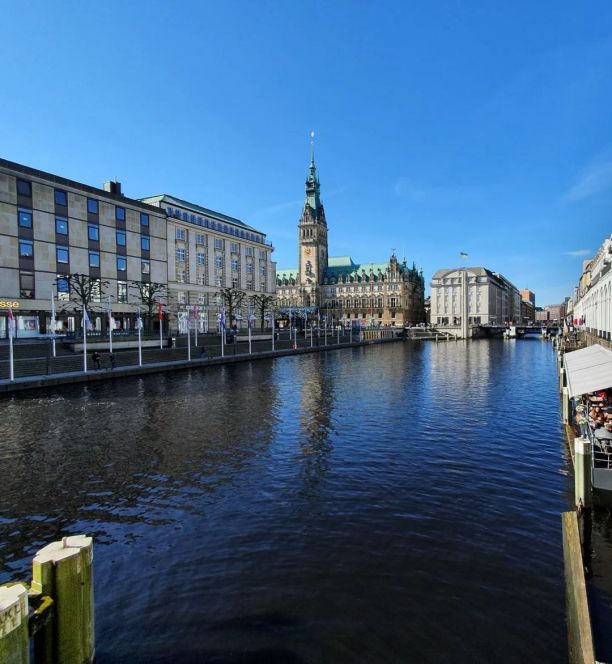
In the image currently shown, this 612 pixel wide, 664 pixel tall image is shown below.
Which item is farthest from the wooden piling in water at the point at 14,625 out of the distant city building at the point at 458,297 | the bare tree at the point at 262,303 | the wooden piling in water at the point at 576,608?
the distant city building at the point at 458,297

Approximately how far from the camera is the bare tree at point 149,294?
76.4 m

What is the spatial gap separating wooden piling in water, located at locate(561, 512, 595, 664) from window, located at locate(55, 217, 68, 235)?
247ft

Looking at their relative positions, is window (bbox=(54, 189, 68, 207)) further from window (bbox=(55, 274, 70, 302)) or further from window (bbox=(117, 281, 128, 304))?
window (bbox=(117, 281, 128, 304))

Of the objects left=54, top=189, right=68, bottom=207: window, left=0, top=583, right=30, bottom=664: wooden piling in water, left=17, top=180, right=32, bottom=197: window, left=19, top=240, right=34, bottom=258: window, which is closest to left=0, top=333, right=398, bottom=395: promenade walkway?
left=19, top=240, right=34, bottom=258: window

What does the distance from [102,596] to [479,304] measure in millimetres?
198109

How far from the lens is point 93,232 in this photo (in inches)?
2918

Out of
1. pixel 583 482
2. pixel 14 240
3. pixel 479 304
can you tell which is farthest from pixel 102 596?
pixel 479 304

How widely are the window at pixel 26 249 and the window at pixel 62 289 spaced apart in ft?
15.3

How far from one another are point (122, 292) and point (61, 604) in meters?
79.0

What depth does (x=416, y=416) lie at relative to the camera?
28.1m

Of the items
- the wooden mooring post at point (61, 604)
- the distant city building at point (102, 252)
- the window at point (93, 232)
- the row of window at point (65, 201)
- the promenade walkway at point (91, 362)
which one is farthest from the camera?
the window at point (93, 232)

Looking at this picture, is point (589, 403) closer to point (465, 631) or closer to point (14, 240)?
point (465, 631)

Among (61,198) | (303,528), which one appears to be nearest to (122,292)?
(61,198)

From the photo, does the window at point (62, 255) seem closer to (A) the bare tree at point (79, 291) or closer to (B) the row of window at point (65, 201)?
(A) the bare tree at point (79, 291)
